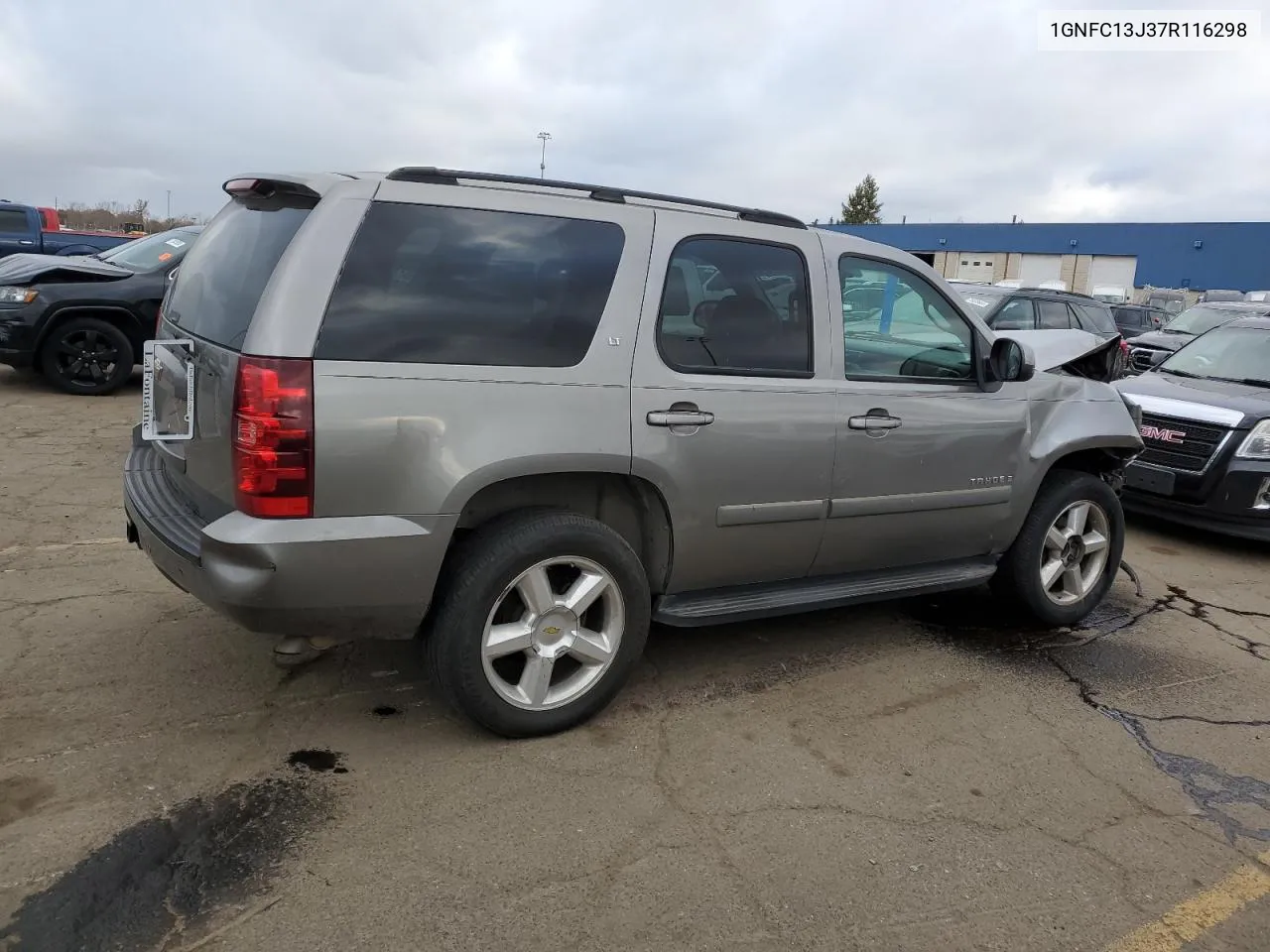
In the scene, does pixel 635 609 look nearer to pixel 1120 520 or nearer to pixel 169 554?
pixel 169 554

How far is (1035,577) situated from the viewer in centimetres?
466

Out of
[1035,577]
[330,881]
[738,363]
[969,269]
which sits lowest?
[330,881]

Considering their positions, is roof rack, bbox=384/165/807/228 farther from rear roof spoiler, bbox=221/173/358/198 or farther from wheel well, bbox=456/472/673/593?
wheel well, bbox=456/472/673/593

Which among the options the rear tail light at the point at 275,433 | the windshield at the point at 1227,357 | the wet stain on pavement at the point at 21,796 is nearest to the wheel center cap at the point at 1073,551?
the rear tail light at the point at 275,433

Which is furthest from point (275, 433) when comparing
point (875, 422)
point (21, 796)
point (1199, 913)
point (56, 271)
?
point (56, 271)

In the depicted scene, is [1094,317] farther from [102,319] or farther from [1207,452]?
[102,319]

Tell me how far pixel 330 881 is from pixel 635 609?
1.35m

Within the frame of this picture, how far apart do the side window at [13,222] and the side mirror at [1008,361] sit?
20289 mm

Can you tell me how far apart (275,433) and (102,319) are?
25.5 feet

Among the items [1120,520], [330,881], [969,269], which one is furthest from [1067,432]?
[969,269]

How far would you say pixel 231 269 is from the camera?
10.9 feet

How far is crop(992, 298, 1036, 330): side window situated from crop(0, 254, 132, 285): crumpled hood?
9.52 metres

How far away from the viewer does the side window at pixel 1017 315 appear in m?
11.3

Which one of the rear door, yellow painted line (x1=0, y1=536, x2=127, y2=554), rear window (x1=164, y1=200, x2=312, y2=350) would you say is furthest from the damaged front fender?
the rear door
